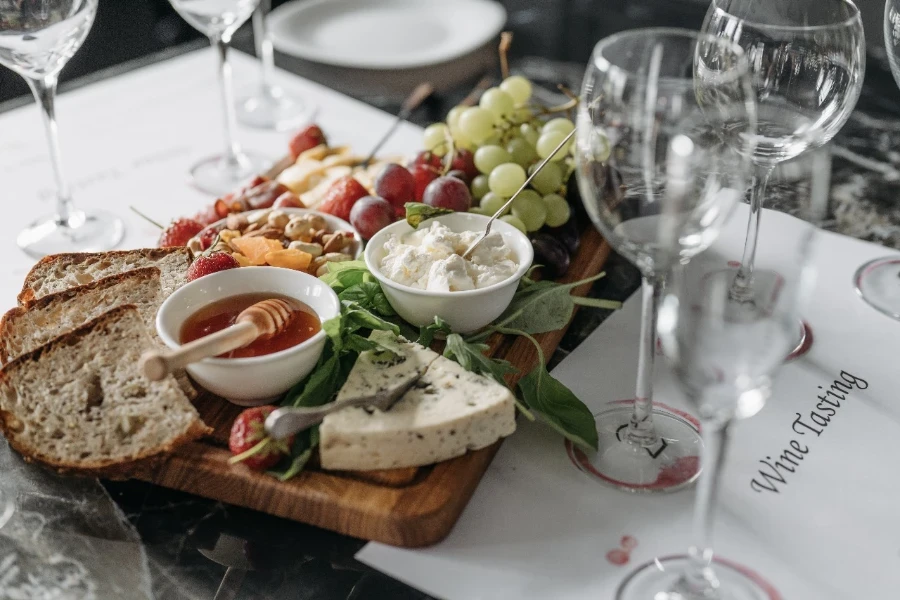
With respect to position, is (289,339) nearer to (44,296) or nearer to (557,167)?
(44,296)

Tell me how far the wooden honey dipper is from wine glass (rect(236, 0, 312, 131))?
902mm

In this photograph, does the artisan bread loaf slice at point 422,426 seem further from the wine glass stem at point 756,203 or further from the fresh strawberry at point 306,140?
the fresh strawberry at point 306,140

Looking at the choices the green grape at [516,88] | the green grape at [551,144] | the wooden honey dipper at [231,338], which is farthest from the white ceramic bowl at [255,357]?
the green grape at [516,88]

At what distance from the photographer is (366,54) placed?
2.10 meters

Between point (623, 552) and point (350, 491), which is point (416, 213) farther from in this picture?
point (623, 552)

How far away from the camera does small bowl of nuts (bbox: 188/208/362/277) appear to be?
129 cm

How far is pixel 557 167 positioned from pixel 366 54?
0.85 m

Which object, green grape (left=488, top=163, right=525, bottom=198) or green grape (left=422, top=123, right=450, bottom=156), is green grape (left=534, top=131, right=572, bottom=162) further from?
green grape (left=422, top=123, right=450, bottom=156)

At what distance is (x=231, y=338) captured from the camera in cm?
102

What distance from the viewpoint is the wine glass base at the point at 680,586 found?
2.88ft

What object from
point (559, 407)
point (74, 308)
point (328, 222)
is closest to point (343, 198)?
point (328, 222)

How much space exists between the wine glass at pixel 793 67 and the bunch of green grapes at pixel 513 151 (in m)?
0.31

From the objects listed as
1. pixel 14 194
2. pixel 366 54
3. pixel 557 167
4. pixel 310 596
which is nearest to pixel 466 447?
pixel 310 596

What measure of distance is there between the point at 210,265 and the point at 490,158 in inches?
19.2
